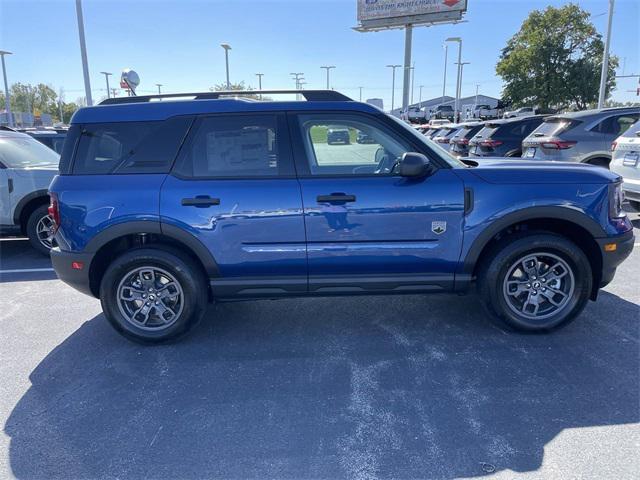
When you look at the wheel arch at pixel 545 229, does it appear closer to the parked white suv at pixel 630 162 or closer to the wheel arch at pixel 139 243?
the wheel arch at pixel 139 243

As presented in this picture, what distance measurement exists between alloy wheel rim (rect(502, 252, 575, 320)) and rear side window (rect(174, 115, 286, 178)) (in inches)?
84.9

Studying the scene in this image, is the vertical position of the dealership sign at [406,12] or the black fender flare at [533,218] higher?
the dealership sign at [406,12]

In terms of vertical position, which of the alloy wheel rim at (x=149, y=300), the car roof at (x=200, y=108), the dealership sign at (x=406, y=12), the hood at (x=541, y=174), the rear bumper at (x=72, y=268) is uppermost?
the dealership sign at (x=406, y=12)

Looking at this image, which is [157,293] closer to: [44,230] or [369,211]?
[369,211]

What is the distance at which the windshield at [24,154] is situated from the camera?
6.43 meters

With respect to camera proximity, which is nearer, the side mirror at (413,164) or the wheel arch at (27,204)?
the side mirror at (413,164)

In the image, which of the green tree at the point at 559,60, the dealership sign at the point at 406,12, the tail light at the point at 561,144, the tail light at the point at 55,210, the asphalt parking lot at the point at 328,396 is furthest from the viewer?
the green tree at the point at 559,60

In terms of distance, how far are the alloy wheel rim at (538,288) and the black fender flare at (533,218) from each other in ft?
1.18

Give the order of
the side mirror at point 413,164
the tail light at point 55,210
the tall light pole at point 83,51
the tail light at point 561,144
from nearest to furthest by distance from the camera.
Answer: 1. the side mirror at point 413,164
2. the tail light at point 55,210
3. the tail light at point 561,144
4. the tall light pole at point 83,51

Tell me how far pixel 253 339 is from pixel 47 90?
86.0 meters

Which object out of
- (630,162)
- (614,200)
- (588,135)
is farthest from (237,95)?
(588,135)

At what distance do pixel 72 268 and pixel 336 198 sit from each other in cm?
220

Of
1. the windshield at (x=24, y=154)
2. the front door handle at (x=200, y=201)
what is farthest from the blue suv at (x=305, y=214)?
the windshield at (x=24, y=154)

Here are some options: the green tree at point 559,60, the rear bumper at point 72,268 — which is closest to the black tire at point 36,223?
the rear bumper at point 72,268
